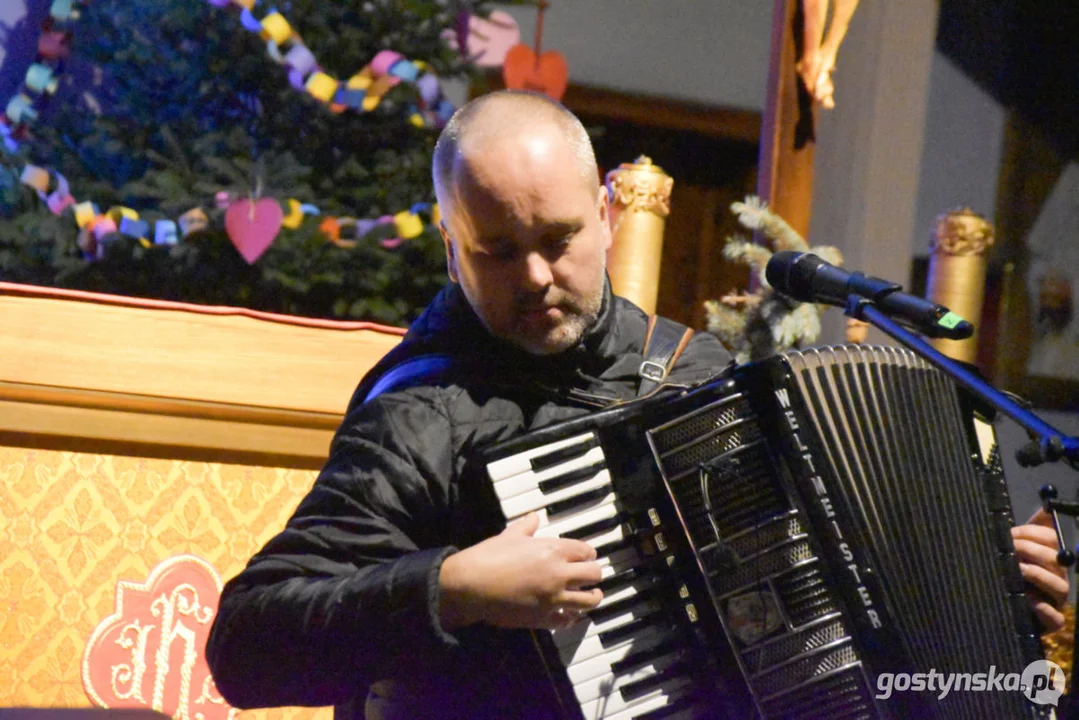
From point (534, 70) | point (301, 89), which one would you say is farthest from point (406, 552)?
point (534, 70)

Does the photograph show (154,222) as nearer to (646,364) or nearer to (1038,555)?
(646,364)

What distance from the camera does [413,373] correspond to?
1.59 m

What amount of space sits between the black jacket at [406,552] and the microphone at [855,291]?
30 centimetres

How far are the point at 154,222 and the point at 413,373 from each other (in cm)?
201

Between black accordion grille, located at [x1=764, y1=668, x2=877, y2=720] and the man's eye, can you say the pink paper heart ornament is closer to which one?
the man's eye

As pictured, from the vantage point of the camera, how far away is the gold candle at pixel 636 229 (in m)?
2.71

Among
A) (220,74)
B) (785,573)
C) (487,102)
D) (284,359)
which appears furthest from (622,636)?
(220,74)

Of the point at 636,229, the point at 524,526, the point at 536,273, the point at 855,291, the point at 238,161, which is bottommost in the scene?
the point at 524,526

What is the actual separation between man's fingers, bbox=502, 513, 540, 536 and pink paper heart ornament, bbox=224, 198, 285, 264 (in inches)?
81.0

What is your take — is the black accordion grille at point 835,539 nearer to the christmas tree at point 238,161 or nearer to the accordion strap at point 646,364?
the accordion strap at point 646,364

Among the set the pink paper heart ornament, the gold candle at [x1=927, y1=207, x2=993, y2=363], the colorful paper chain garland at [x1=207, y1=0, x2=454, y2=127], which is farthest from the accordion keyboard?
the colorful paper chain garland at [x1=207, y1=0, x2=454, y2=127]

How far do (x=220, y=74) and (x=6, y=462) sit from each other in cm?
170

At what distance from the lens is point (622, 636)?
1.39 metres

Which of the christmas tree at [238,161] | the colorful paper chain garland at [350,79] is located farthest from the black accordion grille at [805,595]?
the colorful paper chain garland at [350,79]
